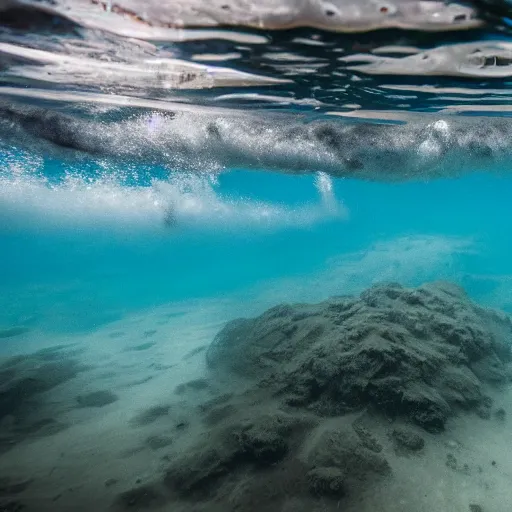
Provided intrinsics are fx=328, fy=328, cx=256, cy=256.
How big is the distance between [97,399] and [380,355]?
27.9 ft

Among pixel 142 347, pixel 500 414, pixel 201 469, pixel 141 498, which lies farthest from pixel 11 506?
pixel 142 347

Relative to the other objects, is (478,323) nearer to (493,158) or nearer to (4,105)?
(493,158)

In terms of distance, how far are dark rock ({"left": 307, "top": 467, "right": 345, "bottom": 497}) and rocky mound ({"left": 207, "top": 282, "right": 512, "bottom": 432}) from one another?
1.66 metres

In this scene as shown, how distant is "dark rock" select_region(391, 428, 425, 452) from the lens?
248 inches

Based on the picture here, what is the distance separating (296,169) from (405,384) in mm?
7057

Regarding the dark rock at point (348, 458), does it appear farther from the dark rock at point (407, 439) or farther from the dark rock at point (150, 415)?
the dark rock at point (150, 415)

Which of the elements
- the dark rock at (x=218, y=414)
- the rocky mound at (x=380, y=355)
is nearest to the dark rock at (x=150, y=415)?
the dark rock at (x=218, y=414)

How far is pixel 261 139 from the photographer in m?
9.83

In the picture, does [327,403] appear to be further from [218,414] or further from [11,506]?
[11,506]

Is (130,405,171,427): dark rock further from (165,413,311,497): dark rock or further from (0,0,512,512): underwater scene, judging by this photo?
(165,413,311,497): dark rock

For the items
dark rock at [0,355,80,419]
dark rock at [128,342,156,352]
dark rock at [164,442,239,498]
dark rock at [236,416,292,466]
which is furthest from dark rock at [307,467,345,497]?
dark rock at [128,342,156,352]

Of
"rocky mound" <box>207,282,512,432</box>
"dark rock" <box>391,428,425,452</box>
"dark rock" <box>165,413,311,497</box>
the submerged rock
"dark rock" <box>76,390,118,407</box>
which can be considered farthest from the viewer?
"dark rock" <box>76,390,118,407</box>

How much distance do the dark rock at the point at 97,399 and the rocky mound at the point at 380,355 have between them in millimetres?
3380

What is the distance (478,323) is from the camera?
10.5 metres
